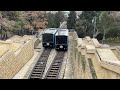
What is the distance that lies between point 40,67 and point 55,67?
3.02ft

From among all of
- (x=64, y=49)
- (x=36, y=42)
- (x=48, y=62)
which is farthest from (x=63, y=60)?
(x=36, y=42)

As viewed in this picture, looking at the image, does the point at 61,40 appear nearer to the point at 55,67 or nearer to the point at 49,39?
the point at 49,39

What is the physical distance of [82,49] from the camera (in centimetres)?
1617

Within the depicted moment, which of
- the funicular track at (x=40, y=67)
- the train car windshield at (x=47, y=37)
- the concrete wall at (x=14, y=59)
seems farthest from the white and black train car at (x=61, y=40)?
the concrete wall at (x=14, y=59)

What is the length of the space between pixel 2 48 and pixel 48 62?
3127 mm

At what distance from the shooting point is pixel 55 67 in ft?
60.5

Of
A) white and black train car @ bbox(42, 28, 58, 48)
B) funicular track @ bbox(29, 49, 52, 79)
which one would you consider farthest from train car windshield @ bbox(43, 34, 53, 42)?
funicular track @ bbox(29, 49, 52, 79)

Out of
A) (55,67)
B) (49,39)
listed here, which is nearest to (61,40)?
(49,39)

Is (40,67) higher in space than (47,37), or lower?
lower

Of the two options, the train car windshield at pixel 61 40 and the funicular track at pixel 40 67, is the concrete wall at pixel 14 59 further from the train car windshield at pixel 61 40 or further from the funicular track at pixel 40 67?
the train car windshield at pixel 61 40

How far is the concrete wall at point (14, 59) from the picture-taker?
14.9 meters
